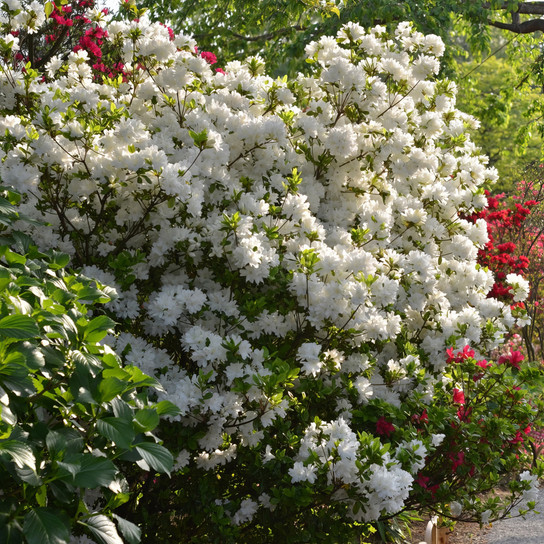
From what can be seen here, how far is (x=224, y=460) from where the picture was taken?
3.15 meters

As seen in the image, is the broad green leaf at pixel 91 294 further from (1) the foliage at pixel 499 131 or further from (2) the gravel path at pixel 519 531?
(1) the foliage at pixel 499 131

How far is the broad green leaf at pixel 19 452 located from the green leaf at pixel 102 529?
265mm

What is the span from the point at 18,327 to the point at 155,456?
1.60ft

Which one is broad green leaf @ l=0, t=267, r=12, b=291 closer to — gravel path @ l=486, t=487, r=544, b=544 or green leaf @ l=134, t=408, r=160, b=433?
green leaf @ l=134, t=408, r=160, b=433

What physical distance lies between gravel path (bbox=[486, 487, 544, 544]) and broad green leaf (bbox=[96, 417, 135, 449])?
14.3 ft

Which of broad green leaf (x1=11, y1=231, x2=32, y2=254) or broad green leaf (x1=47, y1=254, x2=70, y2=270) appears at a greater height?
broad green leaf (x1=47, y1=254, x2=70, y2=270)

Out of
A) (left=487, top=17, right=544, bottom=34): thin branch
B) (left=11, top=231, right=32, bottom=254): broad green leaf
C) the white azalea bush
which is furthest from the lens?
(left=487, top=17, right=544, bottom=34): thin branch

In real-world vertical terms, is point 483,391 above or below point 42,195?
below

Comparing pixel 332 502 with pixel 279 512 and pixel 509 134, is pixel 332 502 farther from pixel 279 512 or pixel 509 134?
pixel 509 134

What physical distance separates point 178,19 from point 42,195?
9665mm

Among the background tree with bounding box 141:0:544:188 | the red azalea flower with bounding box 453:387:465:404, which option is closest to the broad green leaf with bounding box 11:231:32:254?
the red azalea flower with bounding box 453:387:465:404

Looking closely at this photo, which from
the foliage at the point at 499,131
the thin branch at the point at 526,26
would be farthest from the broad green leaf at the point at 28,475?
the foliage at the point at 499,131

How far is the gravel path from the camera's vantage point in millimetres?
5207

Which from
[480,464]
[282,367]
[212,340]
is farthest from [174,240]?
[480,464]
